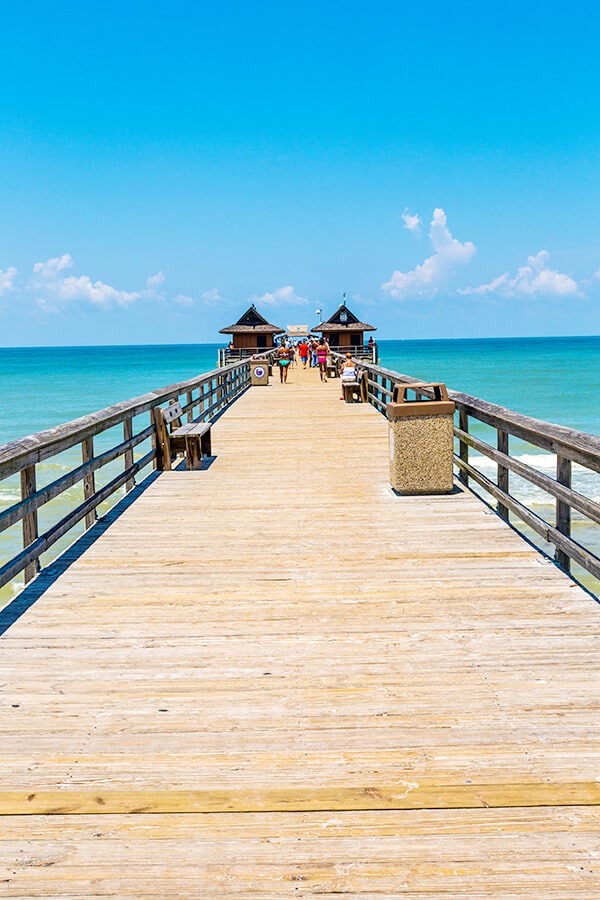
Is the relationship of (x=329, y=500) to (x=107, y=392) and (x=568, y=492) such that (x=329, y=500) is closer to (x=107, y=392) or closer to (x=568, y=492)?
(x=568, y=492)

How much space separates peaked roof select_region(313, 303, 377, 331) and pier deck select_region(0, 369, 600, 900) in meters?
54.7

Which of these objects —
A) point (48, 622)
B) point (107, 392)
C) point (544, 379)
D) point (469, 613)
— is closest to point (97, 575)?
point (48, 622)

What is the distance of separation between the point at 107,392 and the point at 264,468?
67478 mm

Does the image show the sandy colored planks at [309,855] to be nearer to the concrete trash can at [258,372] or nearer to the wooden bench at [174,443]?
the wooden bench at [174,443]

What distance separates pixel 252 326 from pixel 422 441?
5398 cm

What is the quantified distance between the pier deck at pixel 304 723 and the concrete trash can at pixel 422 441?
1.70m

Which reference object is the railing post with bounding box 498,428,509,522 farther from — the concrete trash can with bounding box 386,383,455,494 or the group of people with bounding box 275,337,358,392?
the group of people with bounding box 275,337,358,392

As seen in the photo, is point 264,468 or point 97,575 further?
point 264,468

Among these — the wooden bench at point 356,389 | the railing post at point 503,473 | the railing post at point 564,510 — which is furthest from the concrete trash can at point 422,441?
the wooden bench at point 356,389

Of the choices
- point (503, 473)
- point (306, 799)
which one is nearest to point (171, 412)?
point (503, 473)

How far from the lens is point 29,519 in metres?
5.52

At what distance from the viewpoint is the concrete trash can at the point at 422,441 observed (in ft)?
25.8

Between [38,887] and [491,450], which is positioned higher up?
[491,450]

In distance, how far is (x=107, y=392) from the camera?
75062mm
